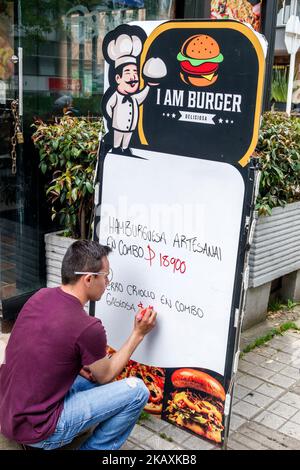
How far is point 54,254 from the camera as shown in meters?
4.28

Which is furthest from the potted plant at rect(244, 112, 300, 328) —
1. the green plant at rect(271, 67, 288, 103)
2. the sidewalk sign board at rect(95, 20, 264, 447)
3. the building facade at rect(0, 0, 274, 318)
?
the green plant at rect(271, 67, 288, 103)

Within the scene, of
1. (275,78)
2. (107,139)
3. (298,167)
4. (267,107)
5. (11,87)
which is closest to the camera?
(107,139)

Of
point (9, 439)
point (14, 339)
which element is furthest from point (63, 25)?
point (9, 439)

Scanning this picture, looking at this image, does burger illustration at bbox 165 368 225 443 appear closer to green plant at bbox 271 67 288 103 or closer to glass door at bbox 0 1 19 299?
glass door at bbox 0 1 19 299

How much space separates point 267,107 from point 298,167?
2.69 m

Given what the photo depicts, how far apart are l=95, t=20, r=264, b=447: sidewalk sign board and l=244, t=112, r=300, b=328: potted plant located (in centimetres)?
139

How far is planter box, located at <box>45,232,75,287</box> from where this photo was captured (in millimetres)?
4199

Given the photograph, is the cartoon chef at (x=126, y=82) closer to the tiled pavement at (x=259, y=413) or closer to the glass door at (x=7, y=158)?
the glass door at (x=7, y=158)

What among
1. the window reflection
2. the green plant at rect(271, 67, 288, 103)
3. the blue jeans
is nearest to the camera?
the blue jeans

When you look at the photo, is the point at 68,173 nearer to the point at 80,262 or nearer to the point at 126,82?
the point at 126,82

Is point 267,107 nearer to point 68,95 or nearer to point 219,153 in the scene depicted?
point 68,95

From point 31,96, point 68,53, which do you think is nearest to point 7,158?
point 31,96

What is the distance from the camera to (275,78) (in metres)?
8.49

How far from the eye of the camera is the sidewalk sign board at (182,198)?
8.82 ft
